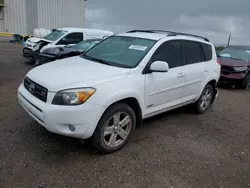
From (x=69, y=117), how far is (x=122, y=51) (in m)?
1.65

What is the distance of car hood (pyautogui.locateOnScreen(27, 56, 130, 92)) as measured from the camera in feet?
9.46

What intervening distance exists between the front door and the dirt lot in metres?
0.56

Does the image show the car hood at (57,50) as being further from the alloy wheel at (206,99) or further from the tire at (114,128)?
the tire at (114,128)

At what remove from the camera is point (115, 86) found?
9.99 ft

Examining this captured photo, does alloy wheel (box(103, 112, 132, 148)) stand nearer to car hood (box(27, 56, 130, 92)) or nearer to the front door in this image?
the front door

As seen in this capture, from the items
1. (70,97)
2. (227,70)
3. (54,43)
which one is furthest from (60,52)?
(70,97)

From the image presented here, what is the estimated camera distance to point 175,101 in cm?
418

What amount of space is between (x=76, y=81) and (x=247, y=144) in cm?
309

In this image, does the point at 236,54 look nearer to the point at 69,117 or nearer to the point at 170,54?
the point at 170,54

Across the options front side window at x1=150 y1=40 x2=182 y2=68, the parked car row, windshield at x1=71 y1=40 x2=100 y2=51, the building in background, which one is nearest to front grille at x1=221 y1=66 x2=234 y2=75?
front side window at x1=150 y1=40 x2=182 y2=68

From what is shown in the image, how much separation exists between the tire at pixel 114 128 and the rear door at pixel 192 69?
1.42 m

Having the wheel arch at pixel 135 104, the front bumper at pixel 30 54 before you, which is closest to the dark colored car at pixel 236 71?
the wheel arch at pixel 135 104

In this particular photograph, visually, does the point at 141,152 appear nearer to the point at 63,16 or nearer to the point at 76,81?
the point at 76,81

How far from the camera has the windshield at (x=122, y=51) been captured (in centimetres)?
359
